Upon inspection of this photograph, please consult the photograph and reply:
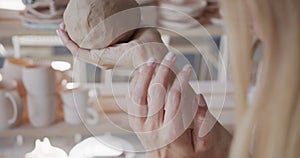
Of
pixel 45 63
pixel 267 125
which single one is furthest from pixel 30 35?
pixel 267 125

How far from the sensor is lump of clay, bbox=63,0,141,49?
0.40 m

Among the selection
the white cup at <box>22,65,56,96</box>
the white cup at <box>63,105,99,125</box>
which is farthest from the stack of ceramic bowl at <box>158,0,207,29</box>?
the white cup at <box>22,65,56,96</box>

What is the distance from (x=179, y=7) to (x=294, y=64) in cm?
15

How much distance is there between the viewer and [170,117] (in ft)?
1.39

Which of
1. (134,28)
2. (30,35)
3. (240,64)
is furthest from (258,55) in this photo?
(30,35)

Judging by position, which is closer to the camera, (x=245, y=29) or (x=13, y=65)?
(x=245, y=29)

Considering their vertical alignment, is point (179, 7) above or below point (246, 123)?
above

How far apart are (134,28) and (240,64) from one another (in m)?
0.11

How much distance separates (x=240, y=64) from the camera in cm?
42

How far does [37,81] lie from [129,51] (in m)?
0.40

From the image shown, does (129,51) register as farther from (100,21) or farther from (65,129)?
(65,129)

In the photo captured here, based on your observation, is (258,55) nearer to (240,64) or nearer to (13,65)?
(240,64)

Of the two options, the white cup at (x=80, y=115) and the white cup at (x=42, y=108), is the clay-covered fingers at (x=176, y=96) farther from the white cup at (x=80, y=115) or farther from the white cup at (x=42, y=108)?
the white cup at (x=42, y=108)

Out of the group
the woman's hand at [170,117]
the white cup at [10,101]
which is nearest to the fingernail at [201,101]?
the woman's hand at [170,117]
